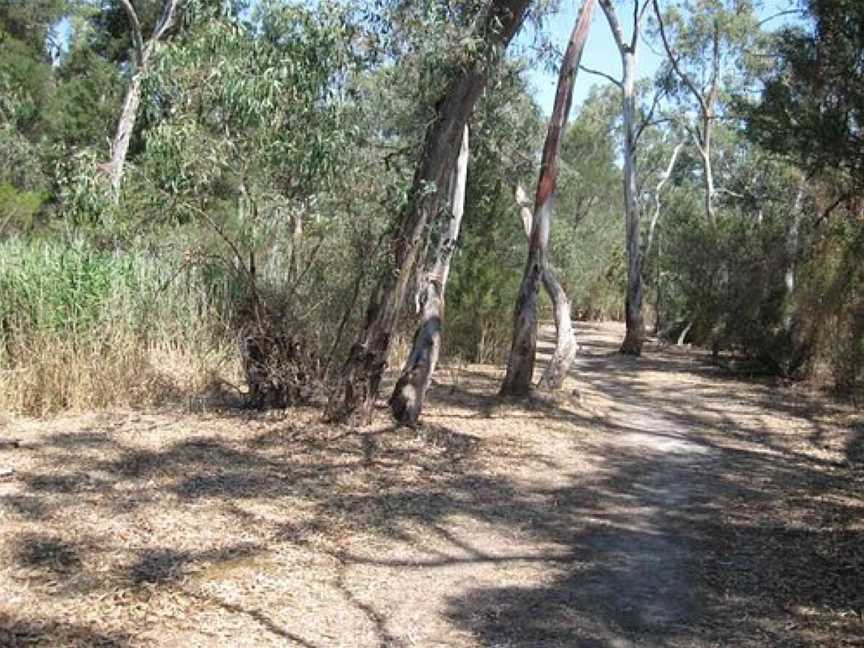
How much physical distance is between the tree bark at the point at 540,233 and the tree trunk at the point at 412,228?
9.09 ft

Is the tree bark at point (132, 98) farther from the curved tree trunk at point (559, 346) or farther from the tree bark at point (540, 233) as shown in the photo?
the curved tree trunk at point (559, 346)

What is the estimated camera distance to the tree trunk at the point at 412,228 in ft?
27.0

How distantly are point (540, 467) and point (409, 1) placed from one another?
444 centimetres

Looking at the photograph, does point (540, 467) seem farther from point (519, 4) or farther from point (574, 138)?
point (574, 138)

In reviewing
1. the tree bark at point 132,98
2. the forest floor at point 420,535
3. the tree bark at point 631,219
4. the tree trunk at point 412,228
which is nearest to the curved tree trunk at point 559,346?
the forest floor at point 420,535

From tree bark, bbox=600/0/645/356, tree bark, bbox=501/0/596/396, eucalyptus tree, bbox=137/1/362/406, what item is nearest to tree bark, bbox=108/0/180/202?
eucalyptus tree, bbox=137/1/362/406

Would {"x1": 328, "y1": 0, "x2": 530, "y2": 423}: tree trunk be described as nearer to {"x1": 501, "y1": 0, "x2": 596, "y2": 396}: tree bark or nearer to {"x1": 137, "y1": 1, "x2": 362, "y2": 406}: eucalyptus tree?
{"x1": 137, "y1": 1, "x2": 362, "y2": 406}: eucalyptus tree

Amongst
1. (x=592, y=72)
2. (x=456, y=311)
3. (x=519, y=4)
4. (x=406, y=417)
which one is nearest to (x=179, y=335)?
(x=406, y=417)

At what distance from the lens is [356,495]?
6602 mm

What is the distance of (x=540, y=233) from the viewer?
36.1 ft

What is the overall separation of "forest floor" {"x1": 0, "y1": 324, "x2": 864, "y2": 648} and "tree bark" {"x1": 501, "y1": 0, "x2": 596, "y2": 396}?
4.41ft

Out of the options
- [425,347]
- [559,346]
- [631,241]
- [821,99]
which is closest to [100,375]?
[425,347]

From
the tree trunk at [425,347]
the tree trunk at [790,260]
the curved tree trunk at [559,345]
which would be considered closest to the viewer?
the tree trunk at [425,347]

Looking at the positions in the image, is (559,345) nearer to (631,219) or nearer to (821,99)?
(821,99)
